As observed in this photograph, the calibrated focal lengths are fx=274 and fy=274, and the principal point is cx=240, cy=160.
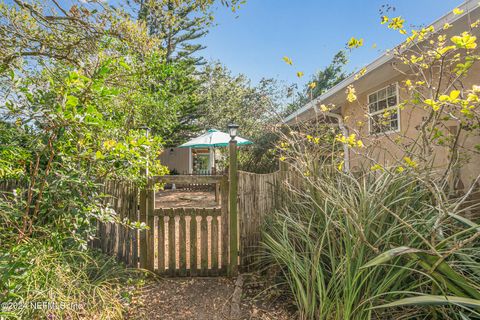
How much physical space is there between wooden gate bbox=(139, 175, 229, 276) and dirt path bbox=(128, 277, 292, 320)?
0.15m

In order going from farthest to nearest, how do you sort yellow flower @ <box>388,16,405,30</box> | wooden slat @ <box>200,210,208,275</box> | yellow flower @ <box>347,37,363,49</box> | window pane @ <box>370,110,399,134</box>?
wooden slat @ <box>200,210,208,275</box>, window pane @ <box>370,110,399,134</box>, yellow flower @ <box>347,37,363,49</box>, yellow flower @ <box>388,16,405,30</box>

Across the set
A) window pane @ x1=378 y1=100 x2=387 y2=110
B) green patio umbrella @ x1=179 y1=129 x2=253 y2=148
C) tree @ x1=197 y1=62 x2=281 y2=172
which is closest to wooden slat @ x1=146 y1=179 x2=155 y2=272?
window pane @ x1=378 y1=100 x2=387 y2=110

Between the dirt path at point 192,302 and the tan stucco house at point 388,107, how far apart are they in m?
1.93

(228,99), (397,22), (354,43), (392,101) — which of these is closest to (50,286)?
(354,43)

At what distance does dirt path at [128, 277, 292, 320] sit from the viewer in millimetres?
2721

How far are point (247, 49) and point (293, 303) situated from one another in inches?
425

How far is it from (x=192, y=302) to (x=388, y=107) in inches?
187

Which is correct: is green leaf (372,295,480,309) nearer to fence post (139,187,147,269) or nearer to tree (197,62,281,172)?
fence post (139,187,147,269)

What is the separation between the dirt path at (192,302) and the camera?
2.72 meters

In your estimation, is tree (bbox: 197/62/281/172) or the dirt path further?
tree (bbox: 197/62/281/172)

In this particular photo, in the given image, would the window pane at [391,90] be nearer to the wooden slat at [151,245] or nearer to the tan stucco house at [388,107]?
the tan stucco house at [388,107]

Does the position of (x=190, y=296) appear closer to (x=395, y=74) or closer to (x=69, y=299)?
(x=69, y=299)

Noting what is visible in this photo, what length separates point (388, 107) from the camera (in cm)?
520

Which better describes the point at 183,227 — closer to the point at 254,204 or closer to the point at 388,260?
the point at 254,204
